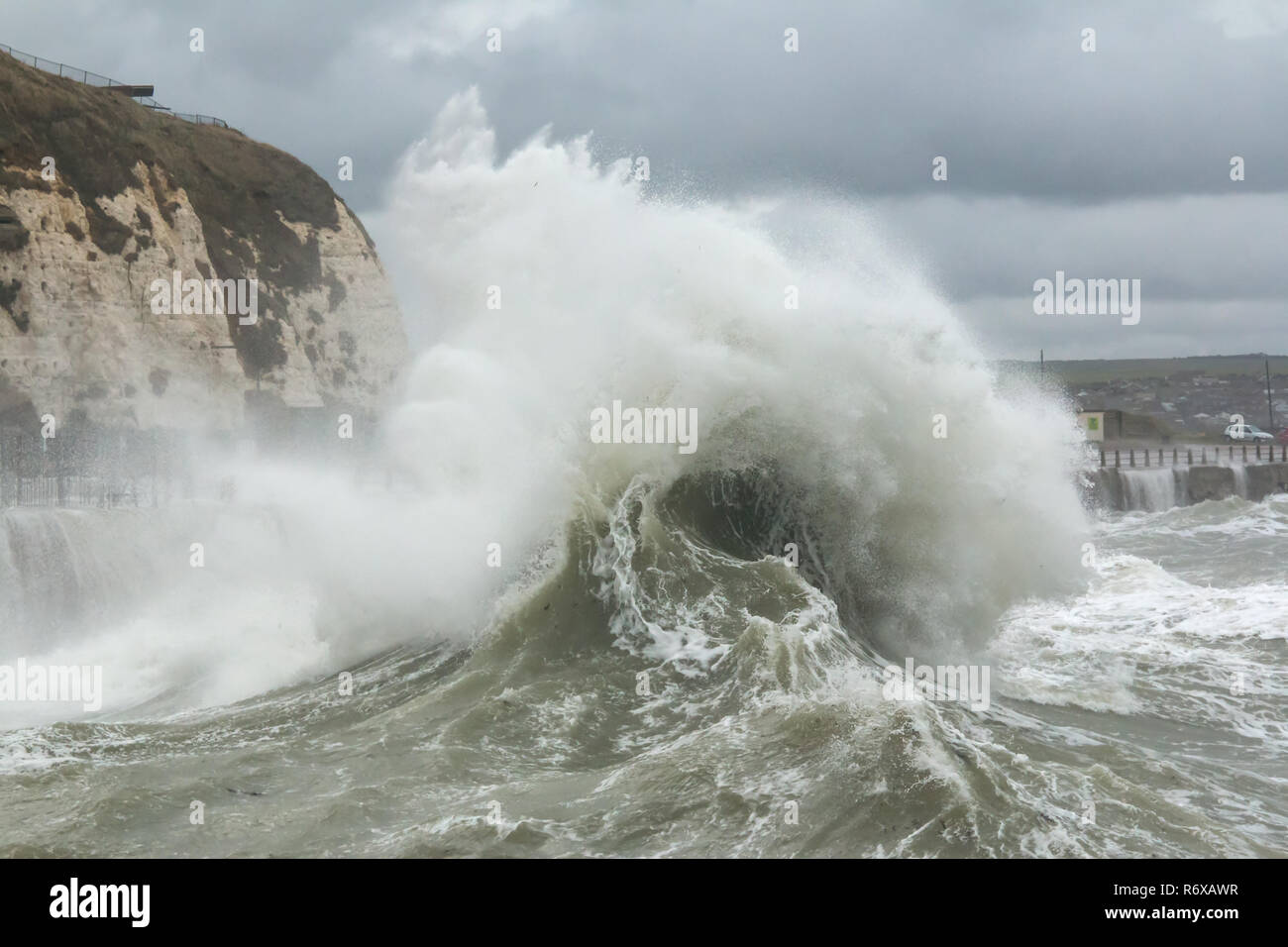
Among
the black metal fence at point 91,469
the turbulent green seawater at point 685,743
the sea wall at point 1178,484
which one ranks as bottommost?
the turbulent green seawater at point 685,743

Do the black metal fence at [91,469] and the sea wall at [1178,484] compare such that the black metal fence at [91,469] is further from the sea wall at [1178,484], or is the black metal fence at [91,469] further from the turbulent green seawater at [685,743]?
the sea wall at [1178,484]

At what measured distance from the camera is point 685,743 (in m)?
8.41

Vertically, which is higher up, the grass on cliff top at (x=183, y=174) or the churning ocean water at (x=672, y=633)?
the grass on cliff top at (x=183, y=174)

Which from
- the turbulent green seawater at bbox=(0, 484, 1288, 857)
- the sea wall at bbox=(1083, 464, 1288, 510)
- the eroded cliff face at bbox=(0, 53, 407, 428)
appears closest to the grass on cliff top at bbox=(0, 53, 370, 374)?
the eroded cliff face at bbox=(0, 53, 407, 428)

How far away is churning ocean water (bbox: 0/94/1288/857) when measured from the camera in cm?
714

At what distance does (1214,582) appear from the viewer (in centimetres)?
2305

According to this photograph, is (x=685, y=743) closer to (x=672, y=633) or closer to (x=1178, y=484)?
(x=672, y=633)

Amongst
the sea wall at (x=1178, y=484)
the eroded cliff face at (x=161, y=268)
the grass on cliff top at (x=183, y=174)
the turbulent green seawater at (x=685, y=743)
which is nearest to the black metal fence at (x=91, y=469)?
the eroded cliff face at (x=161, y=268)

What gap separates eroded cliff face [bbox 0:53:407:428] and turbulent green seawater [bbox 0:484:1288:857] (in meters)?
22.9

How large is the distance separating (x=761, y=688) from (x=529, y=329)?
1059cm

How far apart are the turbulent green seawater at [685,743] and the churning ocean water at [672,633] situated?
0.11 ft

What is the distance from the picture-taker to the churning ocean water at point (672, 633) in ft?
23.4

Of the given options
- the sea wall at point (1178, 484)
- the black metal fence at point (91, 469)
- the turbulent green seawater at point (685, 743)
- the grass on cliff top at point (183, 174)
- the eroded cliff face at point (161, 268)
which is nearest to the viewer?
the turbulent green seawater at point (685, 743)
